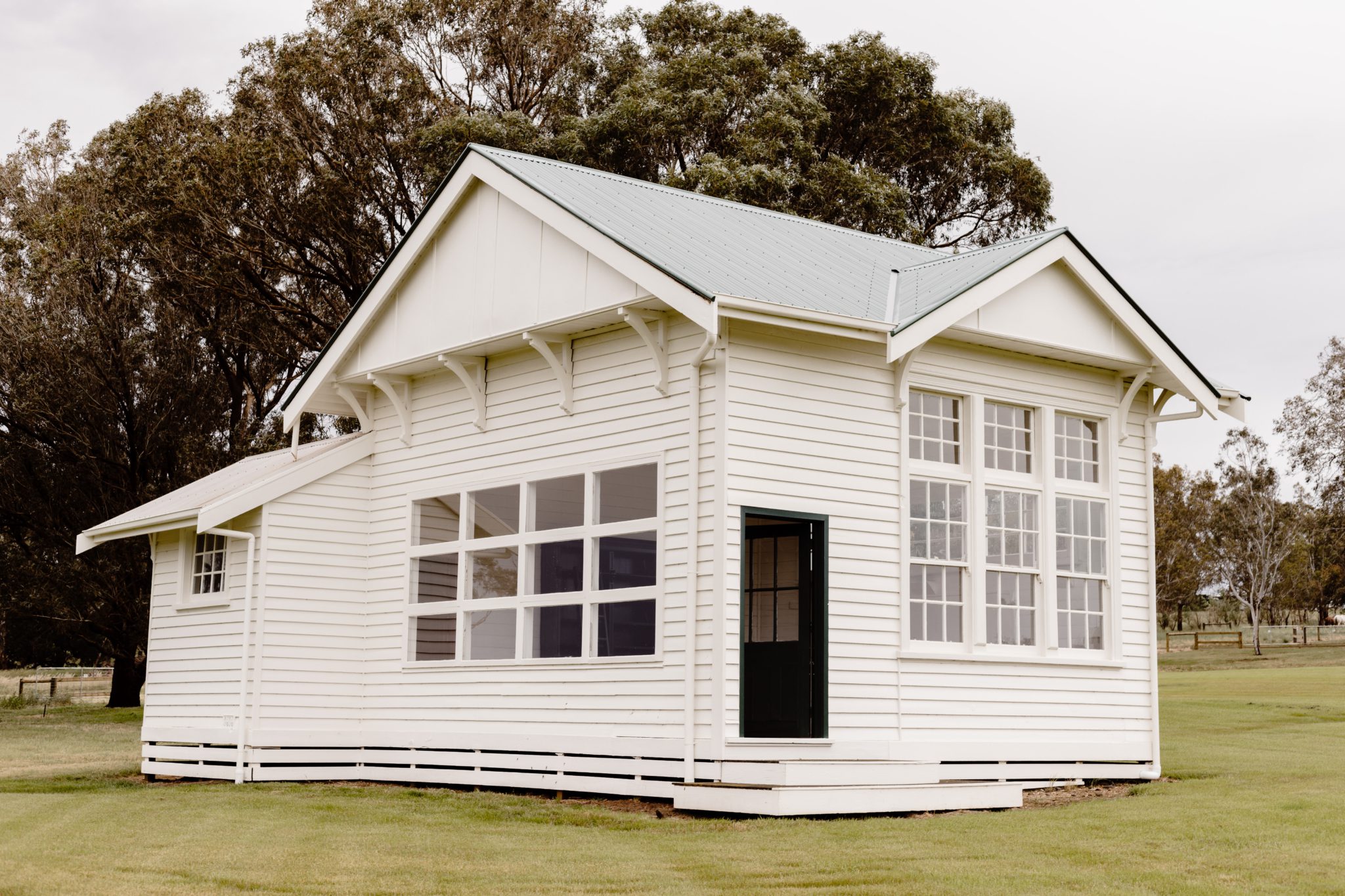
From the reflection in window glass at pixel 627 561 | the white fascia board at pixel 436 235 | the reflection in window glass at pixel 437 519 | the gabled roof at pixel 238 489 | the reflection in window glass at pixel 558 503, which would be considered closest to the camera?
the white fascia board at pixel 436 235

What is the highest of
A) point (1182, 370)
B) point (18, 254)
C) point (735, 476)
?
point (18, 254)

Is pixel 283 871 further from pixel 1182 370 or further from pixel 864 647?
pixel 1182 370

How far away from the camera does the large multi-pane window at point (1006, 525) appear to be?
13.7 metres

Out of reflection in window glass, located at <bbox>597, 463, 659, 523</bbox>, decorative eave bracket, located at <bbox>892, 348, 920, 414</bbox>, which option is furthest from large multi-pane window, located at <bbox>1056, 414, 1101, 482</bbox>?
reflection in window glass, located at <bbox>597, 463, 659, 523</bbox>

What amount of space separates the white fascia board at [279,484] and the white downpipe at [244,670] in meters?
0.21

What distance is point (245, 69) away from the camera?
29.3m

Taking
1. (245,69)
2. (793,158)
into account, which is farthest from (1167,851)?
(245,69)

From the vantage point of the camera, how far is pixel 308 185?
29219 mm

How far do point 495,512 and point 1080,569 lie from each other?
19.7ft

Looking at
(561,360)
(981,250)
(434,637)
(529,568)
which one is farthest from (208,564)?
(981,250)

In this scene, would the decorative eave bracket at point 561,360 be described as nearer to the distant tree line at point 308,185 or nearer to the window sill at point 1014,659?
the window sill at point 1014,659

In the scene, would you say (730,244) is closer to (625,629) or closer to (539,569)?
(539,569)

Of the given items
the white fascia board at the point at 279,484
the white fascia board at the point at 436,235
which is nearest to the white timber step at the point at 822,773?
the white fascia board at the point at 436,235

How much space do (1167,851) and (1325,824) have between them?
1822mm
